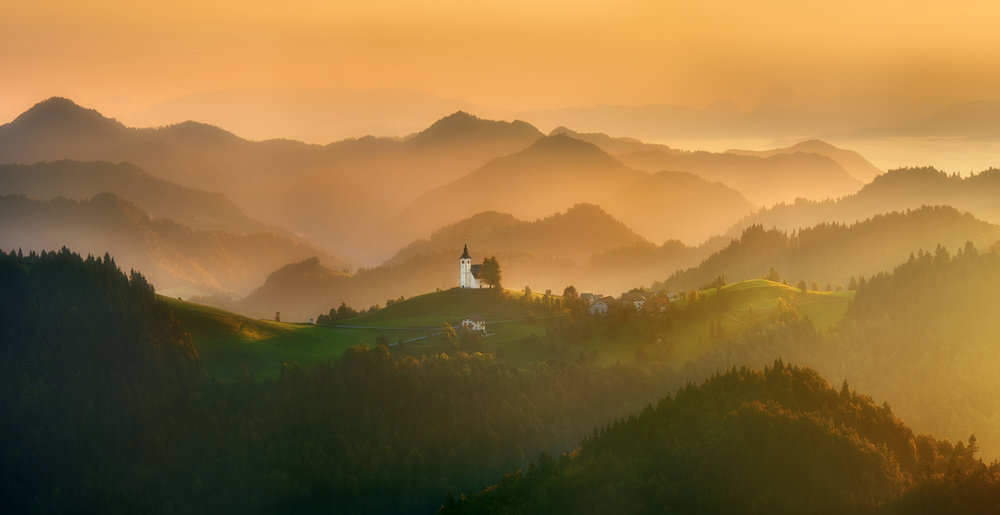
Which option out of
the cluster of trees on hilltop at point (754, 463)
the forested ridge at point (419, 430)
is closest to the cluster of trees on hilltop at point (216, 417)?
the forested ridge at point (419, 430)

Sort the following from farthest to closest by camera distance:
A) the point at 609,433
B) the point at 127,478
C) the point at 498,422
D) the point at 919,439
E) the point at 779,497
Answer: the point at 498,422 → the point at 127,478 → the point at 609,433 → the point at 919,439 → the point at 779,497

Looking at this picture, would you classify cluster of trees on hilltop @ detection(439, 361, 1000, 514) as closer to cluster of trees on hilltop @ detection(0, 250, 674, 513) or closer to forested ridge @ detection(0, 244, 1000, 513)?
forested ridge @ detection(0, 244, 1000, 513)

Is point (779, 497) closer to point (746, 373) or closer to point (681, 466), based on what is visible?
point (681, 466)

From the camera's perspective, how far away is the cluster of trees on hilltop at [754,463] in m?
97.9

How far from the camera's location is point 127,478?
150m

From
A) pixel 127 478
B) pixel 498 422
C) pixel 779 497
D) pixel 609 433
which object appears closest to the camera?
pixel 779 497

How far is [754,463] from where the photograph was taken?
334ft

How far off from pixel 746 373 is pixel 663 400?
1065 cm

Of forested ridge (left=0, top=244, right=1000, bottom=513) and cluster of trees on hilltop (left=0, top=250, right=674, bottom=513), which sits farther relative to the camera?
cluster of trees on hilltop (left=0, top=250, right=674, bottom=513)

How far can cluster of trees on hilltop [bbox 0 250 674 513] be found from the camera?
150 metres

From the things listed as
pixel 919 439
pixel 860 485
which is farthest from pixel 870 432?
pixel 860 485

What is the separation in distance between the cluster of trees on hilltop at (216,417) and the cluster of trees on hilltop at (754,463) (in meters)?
45.5

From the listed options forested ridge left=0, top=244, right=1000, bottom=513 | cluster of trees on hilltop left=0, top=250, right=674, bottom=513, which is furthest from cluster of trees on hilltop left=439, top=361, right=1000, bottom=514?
cluster of trees on hilltop left=0, top=250, right=674, bottom=513

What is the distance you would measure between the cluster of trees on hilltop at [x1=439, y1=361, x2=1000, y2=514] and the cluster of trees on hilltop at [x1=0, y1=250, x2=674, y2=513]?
45516 millimetres
